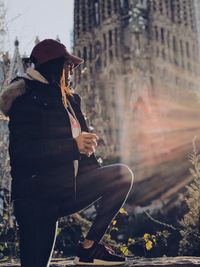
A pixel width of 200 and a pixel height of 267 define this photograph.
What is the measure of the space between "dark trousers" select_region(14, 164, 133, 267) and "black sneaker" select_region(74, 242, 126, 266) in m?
0.07

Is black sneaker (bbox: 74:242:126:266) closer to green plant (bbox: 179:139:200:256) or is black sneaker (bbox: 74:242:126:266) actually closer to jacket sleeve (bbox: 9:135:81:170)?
jacket sleeve (bbox: 9:135:81:170)

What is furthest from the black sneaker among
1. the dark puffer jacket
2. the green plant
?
the green plant

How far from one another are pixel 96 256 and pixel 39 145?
96 centimetres

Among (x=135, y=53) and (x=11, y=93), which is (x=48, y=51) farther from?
(x=135, y=53)

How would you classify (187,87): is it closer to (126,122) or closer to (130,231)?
(126,122)

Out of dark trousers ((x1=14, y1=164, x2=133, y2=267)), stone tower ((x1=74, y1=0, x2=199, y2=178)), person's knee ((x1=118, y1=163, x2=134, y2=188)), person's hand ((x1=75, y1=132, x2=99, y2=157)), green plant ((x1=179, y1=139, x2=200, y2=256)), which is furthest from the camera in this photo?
stone tower ((x1=74, y1=0, x2=199, y2=178))

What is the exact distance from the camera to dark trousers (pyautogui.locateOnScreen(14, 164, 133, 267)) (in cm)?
275

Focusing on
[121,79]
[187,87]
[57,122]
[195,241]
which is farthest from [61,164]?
[187,87]

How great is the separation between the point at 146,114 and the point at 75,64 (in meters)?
46.7

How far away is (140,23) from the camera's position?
191ft

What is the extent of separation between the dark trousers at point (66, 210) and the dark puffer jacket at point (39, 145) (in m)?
0.09

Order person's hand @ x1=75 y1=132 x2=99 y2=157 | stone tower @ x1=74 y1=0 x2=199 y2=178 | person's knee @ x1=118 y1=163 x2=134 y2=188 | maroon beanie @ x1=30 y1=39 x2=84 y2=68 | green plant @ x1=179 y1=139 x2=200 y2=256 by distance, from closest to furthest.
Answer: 1. person's hand @ x1=75 y1=132 x2=99 y2=157
2. maroon beanie @ x1=30 y1=39 x2=84 y2=68
3. person's knee @ x1=118 y1=163 x2=134 y2=188
4. green plant @ x1=179 y1=139 x2=200 y2=256
5. stone tower @ x1=74 y1=0 x2=199 y2=178

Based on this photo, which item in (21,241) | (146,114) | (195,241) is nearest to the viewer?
(21,241)

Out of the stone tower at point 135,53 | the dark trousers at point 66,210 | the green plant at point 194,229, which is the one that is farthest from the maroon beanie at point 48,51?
the stone tower at point 135,53
